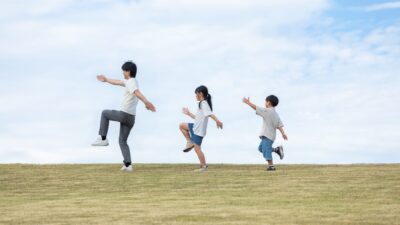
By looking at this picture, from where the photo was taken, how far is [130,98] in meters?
15.9

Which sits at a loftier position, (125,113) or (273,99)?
(273,99)

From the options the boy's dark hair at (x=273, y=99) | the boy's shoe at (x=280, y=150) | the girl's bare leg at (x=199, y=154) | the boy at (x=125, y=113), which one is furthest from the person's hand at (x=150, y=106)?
the boy's shoe at (x=280, y=150)

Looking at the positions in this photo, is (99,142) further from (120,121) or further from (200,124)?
(200,124)

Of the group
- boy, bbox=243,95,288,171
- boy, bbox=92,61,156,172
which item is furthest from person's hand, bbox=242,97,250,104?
boy, bbox=92,61,156,172

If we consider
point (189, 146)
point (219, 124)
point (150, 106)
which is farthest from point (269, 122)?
point (150, 106)

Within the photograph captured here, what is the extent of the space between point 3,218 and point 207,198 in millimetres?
3534

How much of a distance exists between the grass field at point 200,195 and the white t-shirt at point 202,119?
3.26ft

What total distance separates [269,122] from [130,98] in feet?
11.2

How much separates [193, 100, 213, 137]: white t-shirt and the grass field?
39.2 inches

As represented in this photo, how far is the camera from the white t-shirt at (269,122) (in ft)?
53.8

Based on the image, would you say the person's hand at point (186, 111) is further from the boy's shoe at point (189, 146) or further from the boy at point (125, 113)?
the boy at point (125, 113)

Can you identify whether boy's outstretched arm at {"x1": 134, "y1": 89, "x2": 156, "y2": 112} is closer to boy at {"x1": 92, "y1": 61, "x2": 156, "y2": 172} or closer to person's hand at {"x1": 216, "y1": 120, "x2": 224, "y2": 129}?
boy at {"x1": 92, "y1": 61, "x2": 156, "y2": 172}

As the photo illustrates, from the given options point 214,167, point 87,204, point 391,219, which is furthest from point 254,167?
point 391,219

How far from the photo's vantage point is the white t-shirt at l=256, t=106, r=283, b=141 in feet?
53.8
